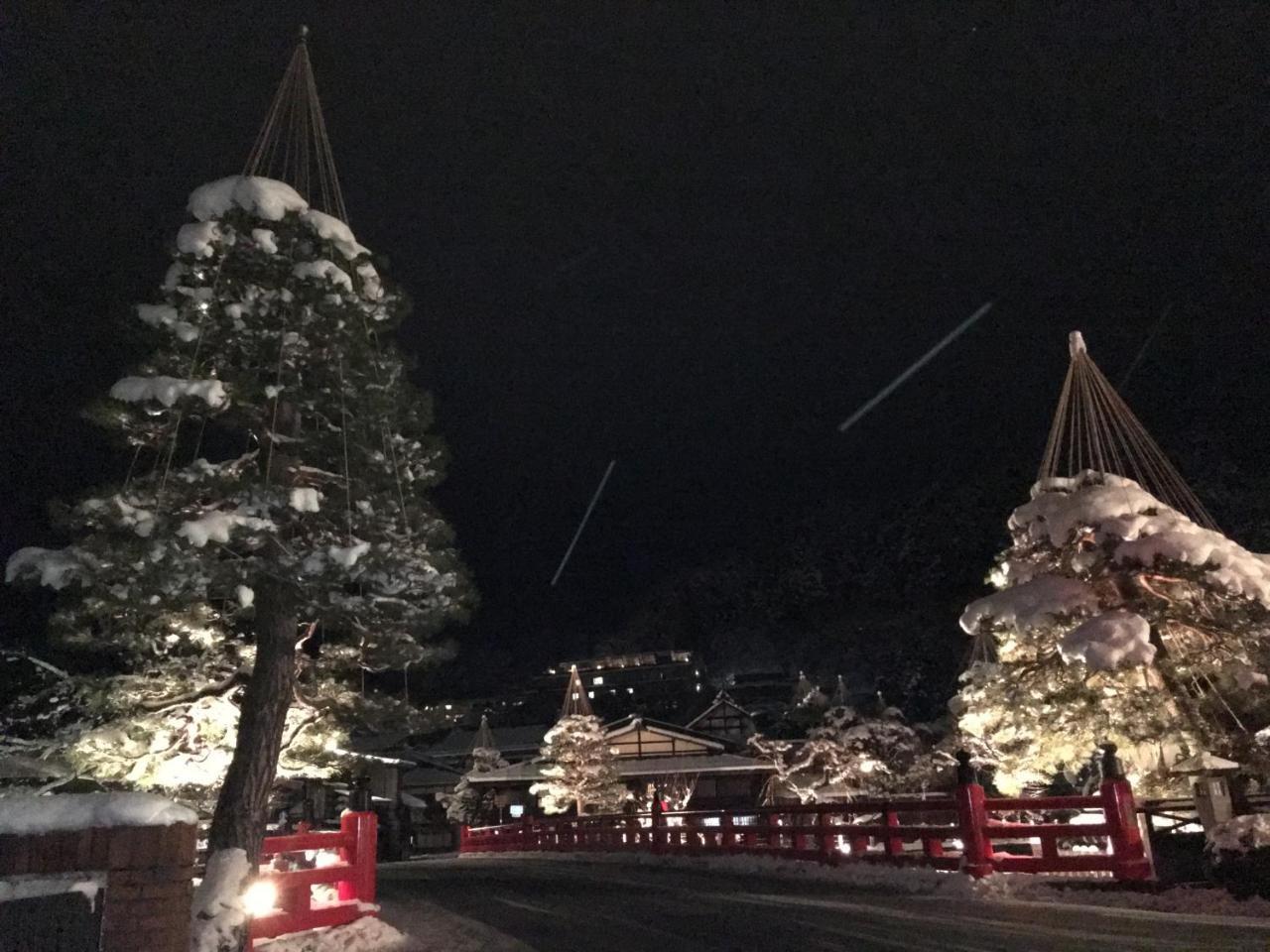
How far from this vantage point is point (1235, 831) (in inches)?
362

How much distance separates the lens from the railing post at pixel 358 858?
1176 centimetres

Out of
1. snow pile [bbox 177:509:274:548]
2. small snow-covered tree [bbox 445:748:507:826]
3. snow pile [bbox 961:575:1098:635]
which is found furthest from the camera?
small snow-covered tree [bbox 445:748:507:826]

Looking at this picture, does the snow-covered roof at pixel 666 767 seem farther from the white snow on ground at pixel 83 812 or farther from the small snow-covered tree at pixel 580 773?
the white snow on ground at pixel 83 812

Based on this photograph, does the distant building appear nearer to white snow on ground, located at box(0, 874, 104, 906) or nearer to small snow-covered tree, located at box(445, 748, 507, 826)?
small snow-covered tree, located at box(445, 748, 507, 826)

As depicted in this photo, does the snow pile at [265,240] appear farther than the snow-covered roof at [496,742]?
A: No

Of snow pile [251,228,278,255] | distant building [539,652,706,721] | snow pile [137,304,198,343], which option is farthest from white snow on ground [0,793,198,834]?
distant building [539,652,706,721]

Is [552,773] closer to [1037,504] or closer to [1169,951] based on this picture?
[1037,504]

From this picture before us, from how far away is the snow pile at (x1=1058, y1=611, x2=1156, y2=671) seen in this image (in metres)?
11.2

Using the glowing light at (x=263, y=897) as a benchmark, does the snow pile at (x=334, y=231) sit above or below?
above

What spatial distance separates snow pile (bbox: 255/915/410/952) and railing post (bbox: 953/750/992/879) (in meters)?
7.04

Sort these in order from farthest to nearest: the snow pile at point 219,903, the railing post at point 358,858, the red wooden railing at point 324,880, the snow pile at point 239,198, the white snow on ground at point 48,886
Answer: the railing post at point 358,858 < the snow pile at point 239,198 < the red wooden railing at point 324,880 < the snow pile at point 219,903 < the white snow on ground at point 48,886

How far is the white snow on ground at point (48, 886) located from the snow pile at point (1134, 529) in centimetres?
1206

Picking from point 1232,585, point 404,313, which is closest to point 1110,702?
point 1232,585

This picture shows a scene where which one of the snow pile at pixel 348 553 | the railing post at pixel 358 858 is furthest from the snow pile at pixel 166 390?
the railing post at pixel 358 858
